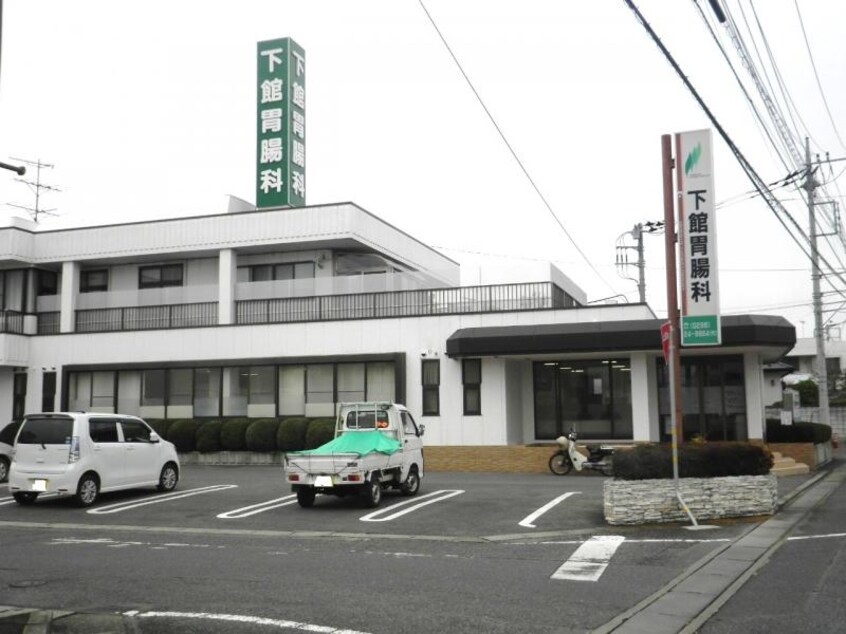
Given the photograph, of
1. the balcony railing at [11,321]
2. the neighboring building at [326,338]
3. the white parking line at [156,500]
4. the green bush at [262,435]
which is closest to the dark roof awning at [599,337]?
the neighboring building at [326,338]

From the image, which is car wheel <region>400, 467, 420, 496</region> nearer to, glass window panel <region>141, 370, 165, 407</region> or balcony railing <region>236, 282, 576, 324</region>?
balcony railing <region>236, 282, 576, 324</region>

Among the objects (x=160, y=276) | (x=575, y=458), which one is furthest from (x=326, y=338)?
(x=575, y=458)

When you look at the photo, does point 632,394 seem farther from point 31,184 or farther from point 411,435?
point 31,184

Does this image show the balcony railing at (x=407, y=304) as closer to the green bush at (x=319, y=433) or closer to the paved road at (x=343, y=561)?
the green bush at (x=319, y=433)

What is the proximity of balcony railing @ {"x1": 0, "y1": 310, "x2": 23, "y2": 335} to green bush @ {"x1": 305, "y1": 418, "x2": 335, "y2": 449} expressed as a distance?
43.0 feet

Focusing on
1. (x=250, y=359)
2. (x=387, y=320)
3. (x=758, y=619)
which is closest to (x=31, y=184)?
(x=250, y=359)

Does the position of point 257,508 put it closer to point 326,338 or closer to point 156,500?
point 156,500

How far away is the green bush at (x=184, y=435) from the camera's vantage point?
24.7 metres

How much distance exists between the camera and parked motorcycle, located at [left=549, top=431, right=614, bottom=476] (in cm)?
1950

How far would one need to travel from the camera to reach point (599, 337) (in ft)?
68.9

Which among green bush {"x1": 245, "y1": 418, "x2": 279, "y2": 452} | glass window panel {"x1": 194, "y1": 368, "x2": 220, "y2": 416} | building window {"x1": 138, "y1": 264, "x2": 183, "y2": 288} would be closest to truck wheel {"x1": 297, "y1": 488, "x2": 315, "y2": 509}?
green bush {"x1": 245, "y1": 418, "x2": 279, "y2": 452}

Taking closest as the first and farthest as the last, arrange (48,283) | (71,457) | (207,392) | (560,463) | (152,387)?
(71,457), (560,463), (207,392), (152,387), (48,283)

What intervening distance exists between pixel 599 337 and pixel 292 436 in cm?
943

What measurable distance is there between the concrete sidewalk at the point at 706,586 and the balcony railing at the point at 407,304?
1136 centimetres
